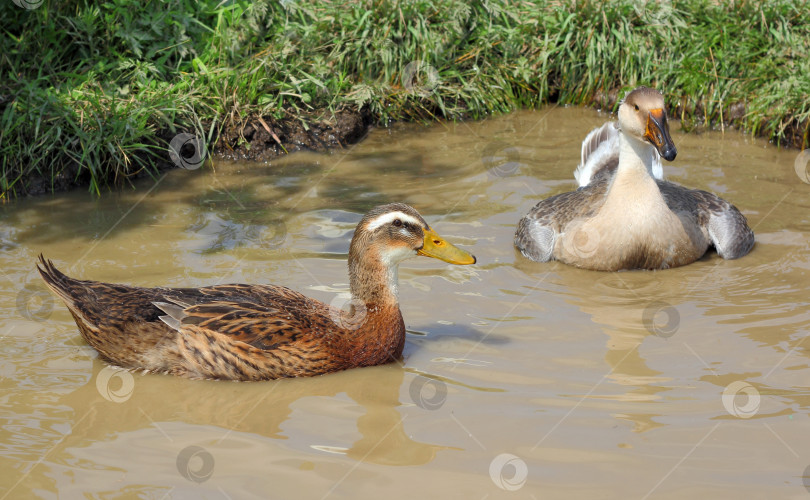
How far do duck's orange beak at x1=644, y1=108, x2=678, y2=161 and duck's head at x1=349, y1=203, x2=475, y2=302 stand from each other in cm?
211

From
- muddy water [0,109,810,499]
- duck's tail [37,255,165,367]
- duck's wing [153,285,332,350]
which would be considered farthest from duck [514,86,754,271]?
duck's tail [37,255,165,367]

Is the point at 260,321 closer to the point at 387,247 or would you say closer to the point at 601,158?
the point at 387,247

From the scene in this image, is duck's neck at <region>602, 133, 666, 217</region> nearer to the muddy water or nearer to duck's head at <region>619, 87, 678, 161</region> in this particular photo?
duck's head at <region>619, 87, 678, 161</region>

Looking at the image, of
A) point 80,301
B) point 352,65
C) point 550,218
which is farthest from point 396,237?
point 352,65

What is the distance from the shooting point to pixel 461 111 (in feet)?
35.6

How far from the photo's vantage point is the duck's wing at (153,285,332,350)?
582 centimetres

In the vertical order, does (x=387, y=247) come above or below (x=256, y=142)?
above

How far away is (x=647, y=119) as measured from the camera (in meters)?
7.49

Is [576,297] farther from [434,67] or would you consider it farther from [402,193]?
[434,67]

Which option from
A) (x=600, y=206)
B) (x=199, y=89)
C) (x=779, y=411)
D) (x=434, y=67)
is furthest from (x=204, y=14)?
(x=779, y=411)

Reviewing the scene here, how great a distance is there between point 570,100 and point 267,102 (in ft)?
11.5

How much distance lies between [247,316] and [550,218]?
3.05 metres

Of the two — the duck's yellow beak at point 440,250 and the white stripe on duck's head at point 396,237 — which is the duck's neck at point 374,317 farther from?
the duck's yellow beak at point 440,250

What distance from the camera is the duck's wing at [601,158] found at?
29.2 feet
